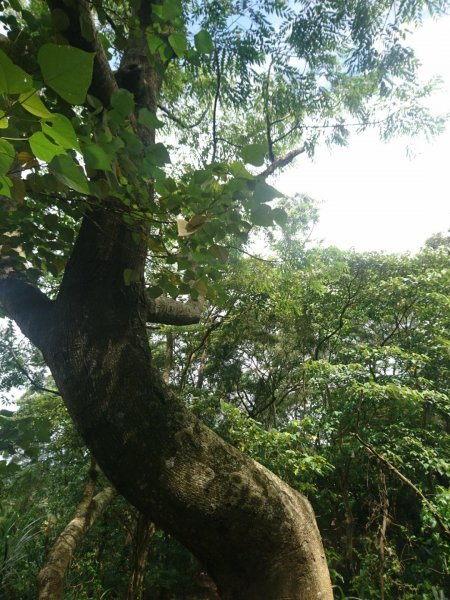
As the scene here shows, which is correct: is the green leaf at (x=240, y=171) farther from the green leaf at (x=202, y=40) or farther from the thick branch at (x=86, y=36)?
the thick branch at (x=86, y=36)

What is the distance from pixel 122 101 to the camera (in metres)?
0.88

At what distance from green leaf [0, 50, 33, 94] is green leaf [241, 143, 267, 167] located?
52 cm

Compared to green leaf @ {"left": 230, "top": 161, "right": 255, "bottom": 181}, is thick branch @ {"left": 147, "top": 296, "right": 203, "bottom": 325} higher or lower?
higher

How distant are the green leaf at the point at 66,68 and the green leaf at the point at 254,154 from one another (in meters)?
0.46

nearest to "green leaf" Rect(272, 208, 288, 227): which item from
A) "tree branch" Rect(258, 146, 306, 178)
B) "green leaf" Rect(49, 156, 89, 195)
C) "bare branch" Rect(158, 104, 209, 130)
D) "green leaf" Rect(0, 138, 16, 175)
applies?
"green leaf" Rect(49, 156, 89, 195)

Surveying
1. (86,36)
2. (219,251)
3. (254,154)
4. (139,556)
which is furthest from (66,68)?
(139,556)

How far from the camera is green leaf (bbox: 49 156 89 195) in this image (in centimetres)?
52

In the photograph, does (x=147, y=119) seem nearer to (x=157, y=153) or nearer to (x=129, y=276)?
(x=157, y=153)

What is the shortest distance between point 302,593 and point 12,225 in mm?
1732

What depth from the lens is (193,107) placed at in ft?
14.1

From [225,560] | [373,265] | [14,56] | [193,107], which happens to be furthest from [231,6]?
[373,265]

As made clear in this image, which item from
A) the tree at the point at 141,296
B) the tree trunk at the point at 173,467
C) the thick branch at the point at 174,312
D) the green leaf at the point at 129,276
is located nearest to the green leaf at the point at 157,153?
the tree at the point at 141,296

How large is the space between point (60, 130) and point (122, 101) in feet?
1.78

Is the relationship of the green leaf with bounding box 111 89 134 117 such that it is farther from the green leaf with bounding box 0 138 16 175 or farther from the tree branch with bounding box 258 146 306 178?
the tree branch with bounding box 258 146 306 178
